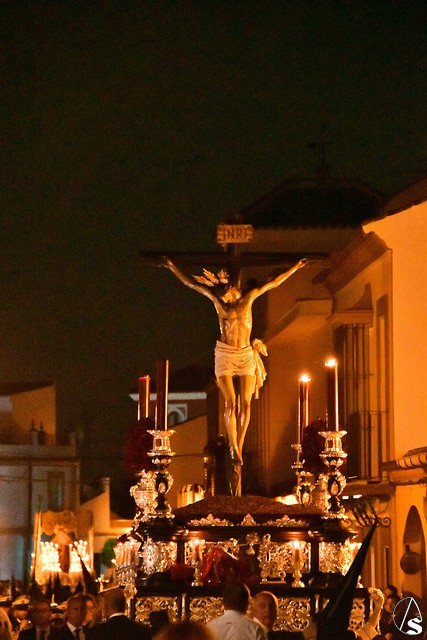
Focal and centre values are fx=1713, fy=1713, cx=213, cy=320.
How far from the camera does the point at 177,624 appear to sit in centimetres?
673

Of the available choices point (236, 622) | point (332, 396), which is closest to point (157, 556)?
point (332, 396)

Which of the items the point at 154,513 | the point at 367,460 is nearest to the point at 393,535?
the point at 367,460

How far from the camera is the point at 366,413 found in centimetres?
2809

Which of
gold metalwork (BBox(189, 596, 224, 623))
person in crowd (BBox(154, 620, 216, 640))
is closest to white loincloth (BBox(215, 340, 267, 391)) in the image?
gold metalwork (BBox(189, 596, 224, 623))

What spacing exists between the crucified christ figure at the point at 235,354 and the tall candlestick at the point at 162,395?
5.18ft

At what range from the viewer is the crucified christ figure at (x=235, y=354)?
16.2m

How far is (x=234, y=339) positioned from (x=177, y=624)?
31.6ft

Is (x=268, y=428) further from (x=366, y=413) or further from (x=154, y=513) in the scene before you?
(x=154, y=513)

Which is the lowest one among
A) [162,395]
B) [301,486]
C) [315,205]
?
[301,486]

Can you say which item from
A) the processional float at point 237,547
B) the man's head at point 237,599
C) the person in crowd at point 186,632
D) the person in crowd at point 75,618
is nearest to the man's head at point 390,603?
the processional float at point 237,547

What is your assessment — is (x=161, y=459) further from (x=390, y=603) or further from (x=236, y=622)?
(x=236, y=622)

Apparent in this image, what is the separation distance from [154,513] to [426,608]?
967 cm

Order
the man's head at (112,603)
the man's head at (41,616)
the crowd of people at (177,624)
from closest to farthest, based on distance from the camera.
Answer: the crowd of people at (177,624) < the man's head at (112,603) < the man's head at (41,616)

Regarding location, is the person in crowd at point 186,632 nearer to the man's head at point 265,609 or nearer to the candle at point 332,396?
the man's head at point 265,609
